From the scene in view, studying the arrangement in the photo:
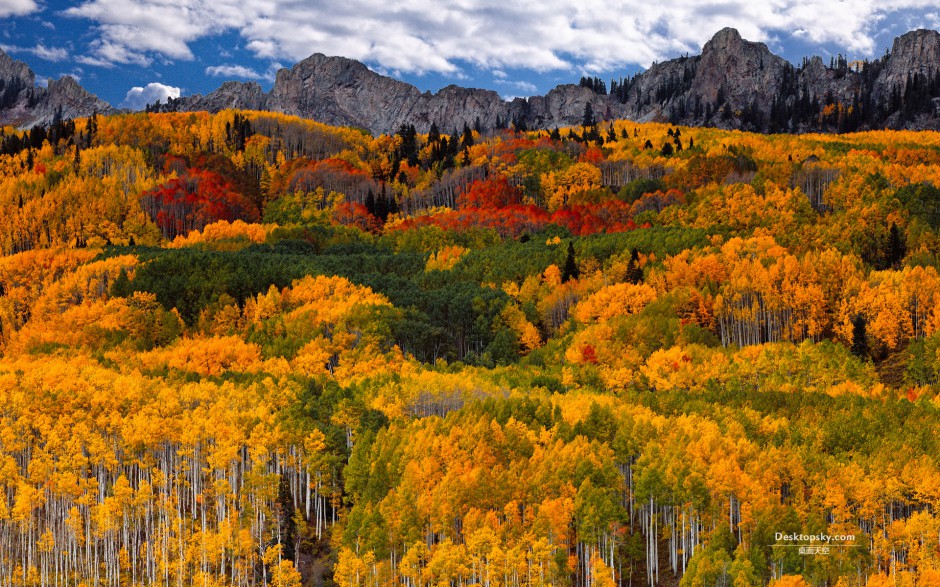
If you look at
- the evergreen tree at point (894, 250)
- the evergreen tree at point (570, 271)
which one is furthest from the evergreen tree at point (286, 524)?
the evergreen tree at point (894, 250)

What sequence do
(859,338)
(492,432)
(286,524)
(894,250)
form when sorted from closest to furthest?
(286,524)
(492,432)
(859,338)
(894,250)

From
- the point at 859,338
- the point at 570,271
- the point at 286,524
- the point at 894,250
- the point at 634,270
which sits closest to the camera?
the point at 286,524

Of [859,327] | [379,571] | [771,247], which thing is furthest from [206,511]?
[771,247]

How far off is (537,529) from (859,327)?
76144mm

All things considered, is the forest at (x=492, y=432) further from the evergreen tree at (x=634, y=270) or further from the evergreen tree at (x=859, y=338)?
the evergreen tree at (x=634, y=270)

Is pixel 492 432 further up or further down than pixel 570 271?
further down

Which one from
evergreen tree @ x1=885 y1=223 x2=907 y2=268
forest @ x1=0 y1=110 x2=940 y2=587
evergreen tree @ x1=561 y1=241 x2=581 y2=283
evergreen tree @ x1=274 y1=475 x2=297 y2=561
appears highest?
evergreen tree @ x1=885 y1=223 x2=907 y2=268

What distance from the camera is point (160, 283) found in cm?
17712

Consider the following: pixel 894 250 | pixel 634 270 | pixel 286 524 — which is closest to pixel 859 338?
pixel 894 250

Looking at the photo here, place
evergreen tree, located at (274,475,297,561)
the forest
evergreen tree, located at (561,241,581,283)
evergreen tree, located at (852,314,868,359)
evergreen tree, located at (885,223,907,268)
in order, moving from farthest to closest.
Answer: evergreen tree, located at (561,241,581,283) → evergreen tree, located at (885,223,907,268) → evergreen tree, located at (852,314,868,359) → evergreen tree, located at (274,475,297,561) → the forest

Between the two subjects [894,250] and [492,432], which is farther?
[894,250]

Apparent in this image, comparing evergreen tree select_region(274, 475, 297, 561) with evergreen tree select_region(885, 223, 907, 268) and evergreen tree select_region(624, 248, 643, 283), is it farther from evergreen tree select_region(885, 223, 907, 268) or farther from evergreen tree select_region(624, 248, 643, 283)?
evergreen tree select_region(885, 223, 907, 268)

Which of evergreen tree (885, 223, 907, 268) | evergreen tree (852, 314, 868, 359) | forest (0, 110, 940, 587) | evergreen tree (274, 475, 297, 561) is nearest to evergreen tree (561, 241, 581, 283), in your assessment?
forest (0, 110, 940, 587)

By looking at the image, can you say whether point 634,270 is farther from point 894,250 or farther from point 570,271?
point 894,250
